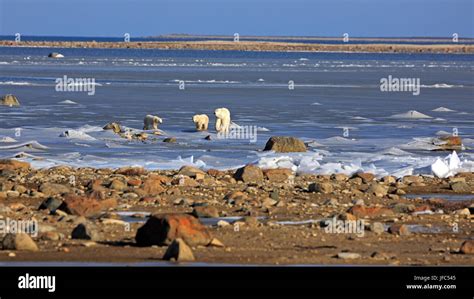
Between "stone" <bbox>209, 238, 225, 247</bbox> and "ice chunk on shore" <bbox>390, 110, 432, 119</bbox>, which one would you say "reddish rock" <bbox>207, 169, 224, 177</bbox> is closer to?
"stone" <bbox>209, 238, 225, 247</bbox>

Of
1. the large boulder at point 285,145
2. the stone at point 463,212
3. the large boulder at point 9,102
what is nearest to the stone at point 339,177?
the stone at point 463,212

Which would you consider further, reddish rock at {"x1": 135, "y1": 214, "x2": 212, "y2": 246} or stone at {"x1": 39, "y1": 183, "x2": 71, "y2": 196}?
stone at {"x1": 39, "y1": 183, "x2": 71, "y2": 196}

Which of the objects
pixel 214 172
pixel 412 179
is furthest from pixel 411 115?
pixel 214 172

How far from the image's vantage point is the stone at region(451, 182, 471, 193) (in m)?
14.1

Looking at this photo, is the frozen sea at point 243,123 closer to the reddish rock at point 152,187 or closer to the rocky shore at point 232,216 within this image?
the rocky shore at point 232,216

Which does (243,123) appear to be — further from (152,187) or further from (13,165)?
(152,187)

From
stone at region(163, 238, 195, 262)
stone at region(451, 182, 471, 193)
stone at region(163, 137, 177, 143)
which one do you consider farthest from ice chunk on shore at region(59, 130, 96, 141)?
stone at region(163, 238, 195, 262)

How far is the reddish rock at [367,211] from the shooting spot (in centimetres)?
1134

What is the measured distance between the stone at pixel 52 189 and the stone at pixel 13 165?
111 inches

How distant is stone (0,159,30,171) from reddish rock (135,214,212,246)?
6847 mm
